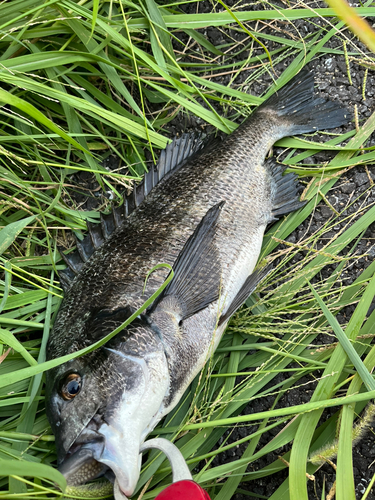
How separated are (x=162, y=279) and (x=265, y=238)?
0.77 meters

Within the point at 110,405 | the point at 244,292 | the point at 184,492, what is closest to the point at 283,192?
the point at 244,292

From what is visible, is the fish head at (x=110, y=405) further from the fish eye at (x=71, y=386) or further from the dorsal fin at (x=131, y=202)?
the dorsal fin at (x=131, y=202)

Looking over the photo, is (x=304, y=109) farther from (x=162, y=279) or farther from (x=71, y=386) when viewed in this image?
(x=71, y=386)

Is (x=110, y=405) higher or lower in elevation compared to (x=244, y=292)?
higher

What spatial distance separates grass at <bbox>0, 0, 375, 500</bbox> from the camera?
6.40ft

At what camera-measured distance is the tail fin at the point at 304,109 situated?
245 centimetres

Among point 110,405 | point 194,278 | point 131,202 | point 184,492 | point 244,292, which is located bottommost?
point 184,492

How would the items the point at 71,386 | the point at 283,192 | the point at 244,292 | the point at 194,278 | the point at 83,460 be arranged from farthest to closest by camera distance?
1. the point at 283,192
2. the point at 244,292
3. the point at 194,278
4. the point at 71,386
5. the point at 83,460

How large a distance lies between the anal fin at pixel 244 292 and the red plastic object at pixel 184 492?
0.69 m

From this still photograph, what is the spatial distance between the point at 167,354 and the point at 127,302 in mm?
283

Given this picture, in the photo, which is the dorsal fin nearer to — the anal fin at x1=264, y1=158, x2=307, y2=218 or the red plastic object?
the anal fin at x1=264, y1=158, x2=307, y2=218

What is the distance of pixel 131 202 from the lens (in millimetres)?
2260

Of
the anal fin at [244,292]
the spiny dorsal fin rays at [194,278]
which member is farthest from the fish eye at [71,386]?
the anal fin at [244,292]

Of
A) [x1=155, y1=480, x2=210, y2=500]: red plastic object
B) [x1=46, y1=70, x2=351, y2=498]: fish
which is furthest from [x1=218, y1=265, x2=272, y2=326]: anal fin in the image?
[x1=155, y1=480, x2=210, y2=500]: red plastic object
